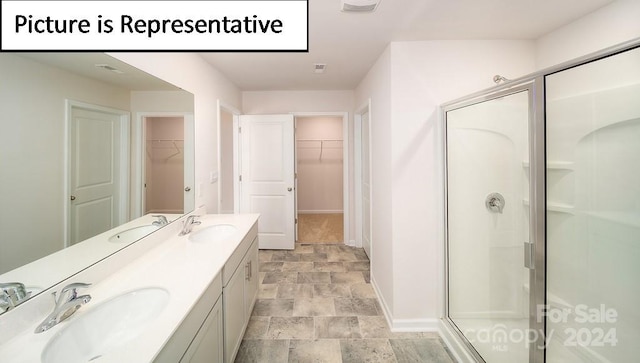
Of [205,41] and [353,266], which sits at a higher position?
[205,41]

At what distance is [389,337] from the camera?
188cm

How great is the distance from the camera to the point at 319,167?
19.6 feet

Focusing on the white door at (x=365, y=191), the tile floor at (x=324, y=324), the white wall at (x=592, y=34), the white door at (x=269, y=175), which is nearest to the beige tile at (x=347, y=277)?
the tile floor at (x=324, y=324)

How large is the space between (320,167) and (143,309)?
5061mm

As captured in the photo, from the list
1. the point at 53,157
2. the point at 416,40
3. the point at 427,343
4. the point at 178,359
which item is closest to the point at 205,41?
the point at 53,157

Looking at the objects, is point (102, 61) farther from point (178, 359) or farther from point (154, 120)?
point (178, 359)

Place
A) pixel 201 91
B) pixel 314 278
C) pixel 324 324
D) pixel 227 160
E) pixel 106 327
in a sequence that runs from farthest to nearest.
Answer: pixel 227 160 → pixel 314 278 → pixel 201 91 → pixel 324 324 → pixel 106 327

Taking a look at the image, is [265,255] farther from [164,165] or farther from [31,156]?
[31,156]

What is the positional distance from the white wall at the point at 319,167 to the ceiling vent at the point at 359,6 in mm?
4331

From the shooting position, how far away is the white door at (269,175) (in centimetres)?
352

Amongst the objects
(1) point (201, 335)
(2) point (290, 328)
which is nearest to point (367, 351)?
(2) point (290, 328)

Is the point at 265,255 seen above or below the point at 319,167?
below

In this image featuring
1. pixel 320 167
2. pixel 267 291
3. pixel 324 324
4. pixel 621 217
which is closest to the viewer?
pixel 621 217

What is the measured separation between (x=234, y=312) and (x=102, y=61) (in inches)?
61.5
